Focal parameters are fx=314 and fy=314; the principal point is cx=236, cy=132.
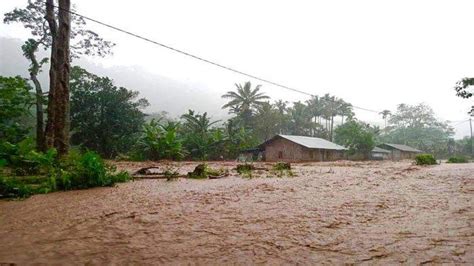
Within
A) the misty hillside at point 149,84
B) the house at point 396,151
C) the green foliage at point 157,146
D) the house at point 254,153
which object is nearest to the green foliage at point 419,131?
the house at point 396,151

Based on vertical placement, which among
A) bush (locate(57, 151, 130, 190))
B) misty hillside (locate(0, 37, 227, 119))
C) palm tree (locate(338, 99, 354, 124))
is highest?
misty hillside (locate(0, 37, 227, 119))

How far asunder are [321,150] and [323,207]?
2774 cm

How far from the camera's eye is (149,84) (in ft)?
502

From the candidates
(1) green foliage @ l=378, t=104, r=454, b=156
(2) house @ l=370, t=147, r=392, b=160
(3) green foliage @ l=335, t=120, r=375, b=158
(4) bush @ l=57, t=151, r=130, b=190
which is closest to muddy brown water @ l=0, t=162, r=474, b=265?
(4) bush @ l=57, t=151, r=130, b=190

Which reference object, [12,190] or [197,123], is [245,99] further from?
[12,190]

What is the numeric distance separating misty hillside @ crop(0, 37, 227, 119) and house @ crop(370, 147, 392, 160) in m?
75.0

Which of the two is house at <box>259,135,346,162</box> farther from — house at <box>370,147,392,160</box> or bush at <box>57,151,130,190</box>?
bush at <box>57,151,130,190</box>

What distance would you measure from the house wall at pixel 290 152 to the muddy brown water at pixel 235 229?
2416 centimetres

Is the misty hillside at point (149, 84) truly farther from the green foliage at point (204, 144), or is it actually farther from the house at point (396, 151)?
the green foliage at point (204, 144)

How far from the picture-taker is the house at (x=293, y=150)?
29797 mm

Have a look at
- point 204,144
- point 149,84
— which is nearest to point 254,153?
point 204,144

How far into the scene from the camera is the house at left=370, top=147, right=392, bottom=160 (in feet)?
126

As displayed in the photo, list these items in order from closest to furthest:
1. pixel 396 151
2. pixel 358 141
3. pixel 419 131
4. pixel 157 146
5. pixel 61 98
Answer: pixel 61 98 < pixel 157 146 < pixel 358 141 < pixel 396 151 < pixel 419 131

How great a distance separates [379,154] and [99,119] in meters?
33.4
